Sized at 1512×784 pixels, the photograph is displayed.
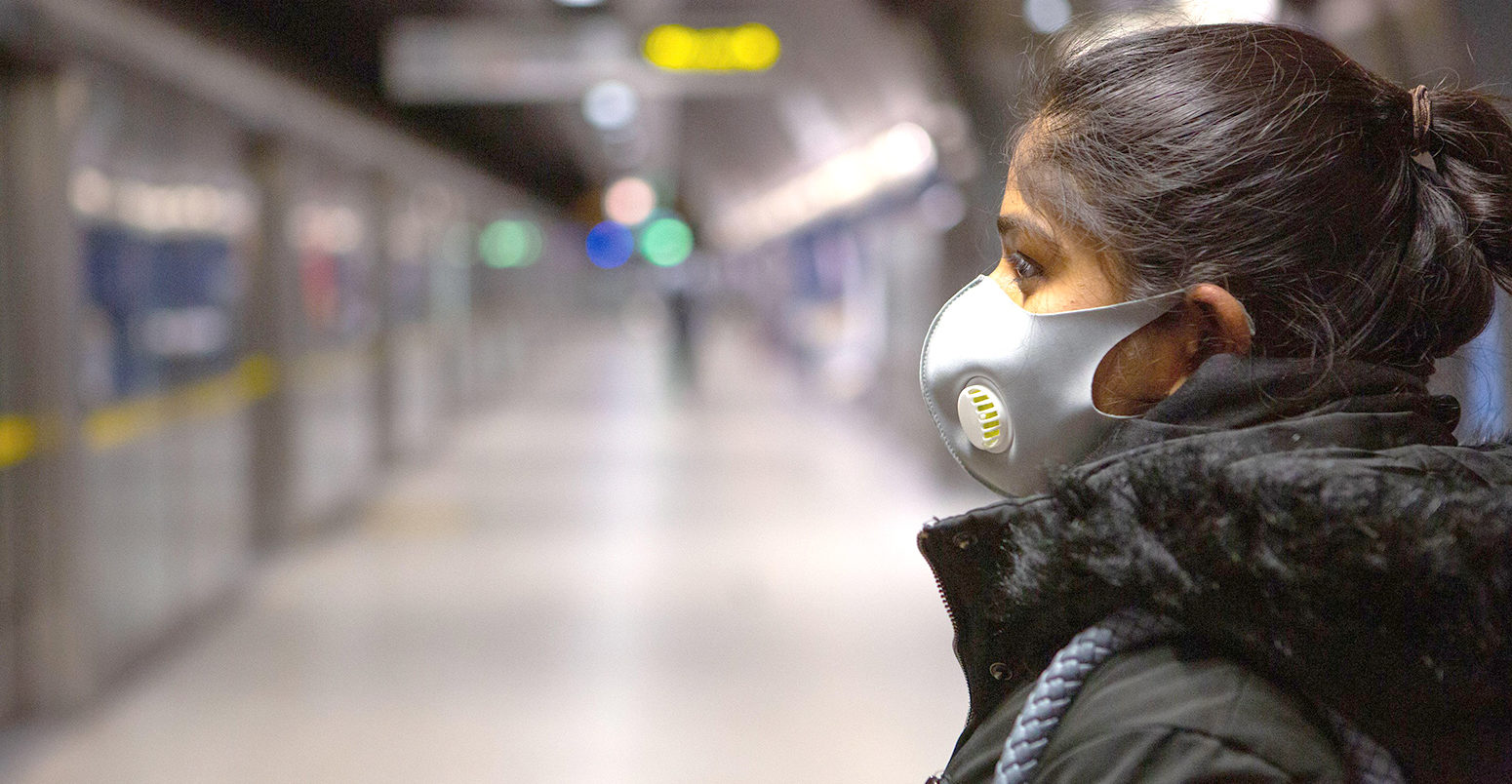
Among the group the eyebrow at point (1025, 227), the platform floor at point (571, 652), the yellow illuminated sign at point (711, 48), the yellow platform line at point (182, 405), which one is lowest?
the platform floor at point (571, 652)

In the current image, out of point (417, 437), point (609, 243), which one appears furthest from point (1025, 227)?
point (609, 243)

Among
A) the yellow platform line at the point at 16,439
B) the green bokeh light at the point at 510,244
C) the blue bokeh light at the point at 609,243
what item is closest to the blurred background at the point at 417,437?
the yellow platform line at the point at 16,439

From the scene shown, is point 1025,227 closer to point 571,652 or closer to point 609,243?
point 571,652

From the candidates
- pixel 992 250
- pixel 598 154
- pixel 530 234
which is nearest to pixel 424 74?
pixel 992 250

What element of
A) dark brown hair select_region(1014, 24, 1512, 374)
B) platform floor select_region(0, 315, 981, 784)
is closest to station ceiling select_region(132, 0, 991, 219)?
platform floor select_region(0, 315, 981, 784)

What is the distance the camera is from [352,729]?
442 cm

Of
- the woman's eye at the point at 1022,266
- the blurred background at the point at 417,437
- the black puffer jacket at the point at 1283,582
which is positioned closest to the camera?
the black puffer jacket at the point at 1283,582

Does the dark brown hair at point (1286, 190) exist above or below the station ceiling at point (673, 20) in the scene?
below

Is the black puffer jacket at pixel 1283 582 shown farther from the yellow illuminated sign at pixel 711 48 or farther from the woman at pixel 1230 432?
the yellow illuminated sign at pixel 711 48

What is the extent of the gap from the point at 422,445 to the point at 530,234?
9.76m

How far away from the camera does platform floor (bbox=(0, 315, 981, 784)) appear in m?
4.18

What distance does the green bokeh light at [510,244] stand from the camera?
18266 mm

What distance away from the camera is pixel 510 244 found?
66.3 ft

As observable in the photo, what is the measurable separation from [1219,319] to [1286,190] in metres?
0.09
